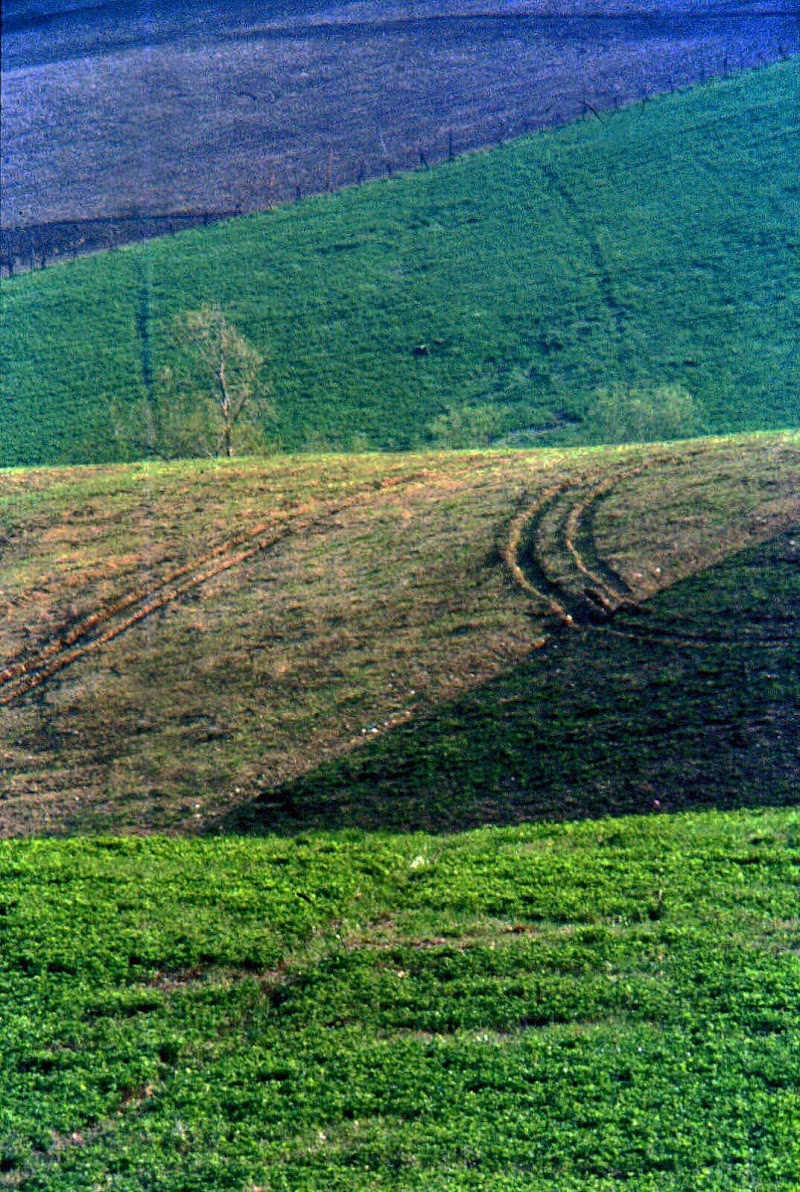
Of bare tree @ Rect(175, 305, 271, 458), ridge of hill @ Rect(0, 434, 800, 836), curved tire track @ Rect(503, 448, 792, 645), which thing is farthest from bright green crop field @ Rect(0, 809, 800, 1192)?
bare tree @ Rect(175, 305, 271, 458)

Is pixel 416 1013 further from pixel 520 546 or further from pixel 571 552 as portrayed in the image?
pixel 520 546

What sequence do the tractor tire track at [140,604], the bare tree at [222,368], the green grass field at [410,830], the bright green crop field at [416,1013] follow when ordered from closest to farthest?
the bright green crop field at [416,1013] → the green grass field at [410,830] → the tractor tire track at [140,604] → the bare tree at [222,368]

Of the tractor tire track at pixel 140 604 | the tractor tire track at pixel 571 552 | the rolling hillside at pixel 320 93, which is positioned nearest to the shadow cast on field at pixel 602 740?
the tractor tire track at pixel 571 552

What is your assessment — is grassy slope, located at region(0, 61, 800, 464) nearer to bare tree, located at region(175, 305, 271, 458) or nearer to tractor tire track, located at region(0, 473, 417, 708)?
bare tree, located at region(175, 305, 271, 458)

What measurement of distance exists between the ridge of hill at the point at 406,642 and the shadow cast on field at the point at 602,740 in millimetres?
44

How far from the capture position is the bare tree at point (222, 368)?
43.7m

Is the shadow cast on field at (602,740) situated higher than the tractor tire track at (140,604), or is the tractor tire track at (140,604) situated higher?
the shadow cast on field at (602,740)

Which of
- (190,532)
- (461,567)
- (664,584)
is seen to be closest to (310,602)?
(461,567)

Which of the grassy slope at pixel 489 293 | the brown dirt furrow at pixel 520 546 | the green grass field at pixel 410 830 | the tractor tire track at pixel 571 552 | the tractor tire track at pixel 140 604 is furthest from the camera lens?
the grassy slope at pixel 489 293

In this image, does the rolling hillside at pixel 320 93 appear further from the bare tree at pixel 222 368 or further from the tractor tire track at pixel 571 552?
the tractor tire track at pixel 571 552

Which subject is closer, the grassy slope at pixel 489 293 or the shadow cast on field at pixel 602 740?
the shadow cast on field at pixel 602 740

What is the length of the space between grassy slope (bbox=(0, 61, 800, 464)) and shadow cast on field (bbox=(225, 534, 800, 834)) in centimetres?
2548

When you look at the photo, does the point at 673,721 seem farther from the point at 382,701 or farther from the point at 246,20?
the point at 246,20

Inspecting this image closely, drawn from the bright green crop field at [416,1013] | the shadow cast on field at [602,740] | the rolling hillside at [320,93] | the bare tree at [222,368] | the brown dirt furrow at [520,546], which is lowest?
the bare tree at [222,368]
